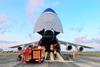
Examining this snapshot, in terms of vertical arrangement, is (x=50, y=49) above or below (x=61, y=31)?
below

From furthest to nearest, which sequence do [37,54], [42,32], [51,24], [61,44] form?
1. [61,44]
2. [42,32]
3. [51,24]
4. [37,54]

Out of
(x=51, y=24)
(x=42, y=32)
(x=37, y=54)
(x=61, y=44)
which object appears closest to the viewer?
(x=37, y=54)

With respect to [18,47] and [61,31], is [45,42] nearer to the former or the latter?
[61,31]

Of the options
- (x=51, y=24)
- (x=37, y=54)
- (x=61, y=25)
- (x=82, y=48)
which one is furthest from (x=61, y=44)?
(x=37, y=54)

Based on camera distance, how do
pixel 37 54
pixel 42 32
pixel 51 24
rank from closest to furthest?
pixel 37 54 < pixel 51 24 < pixel 42 32

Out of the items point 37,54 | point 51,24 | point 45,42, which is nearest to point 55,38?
point 45,42

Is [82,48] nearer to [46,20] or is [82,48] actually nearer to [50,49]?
[50,49]

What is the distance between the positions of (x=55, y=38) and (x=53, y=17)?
3.12 meters

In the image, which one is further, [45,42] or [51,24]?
[45,42]

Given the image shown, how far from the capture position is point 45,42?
3309 centimetres

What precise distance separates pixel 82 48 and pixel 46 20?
1219 cm

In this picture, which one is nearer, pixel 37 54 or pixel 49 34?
pixel 37 54

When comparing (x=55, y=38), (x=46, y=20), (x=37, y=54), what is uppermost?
(x=46, y=20)

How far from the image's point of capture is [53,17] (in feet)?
105
